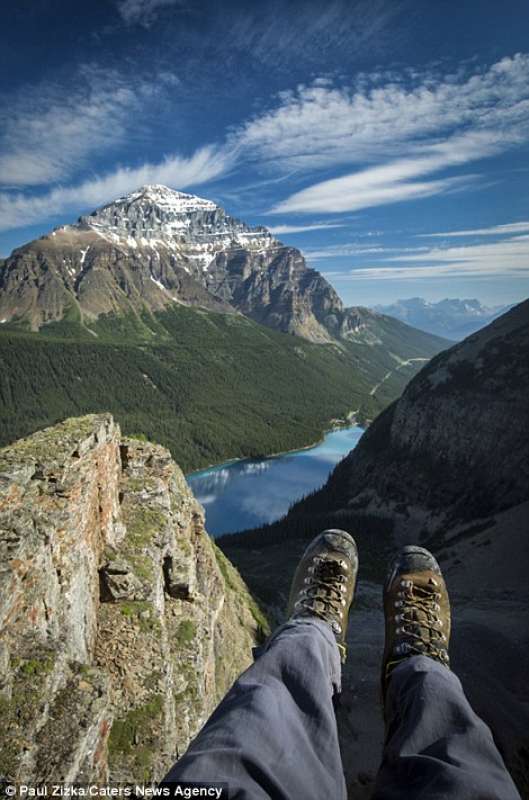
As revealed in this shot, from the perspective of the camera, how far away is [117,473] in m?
20.9

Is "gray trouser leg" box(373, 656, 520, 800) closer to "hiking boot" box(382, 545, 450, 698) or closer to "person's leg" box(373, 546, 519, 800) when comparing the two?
"person's leg" box(373, 546, 519, 800)

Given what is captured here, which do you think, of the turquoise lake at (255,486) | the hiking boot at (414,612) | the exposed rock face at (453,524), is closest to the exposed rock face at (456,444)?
the exposed rock face at (453,524)

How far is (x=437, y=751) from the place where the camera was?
4352 millimetres

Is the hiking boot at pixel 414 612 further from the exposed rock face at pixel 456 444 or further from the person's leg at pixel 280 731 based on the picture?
the exposed rock face at pixel 456 444

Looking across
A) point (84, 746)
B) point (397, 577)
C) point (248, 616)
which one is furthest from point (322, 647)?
point (248, 616)

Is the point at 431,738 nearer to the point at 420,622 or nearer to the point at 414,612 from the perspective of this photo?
the point at 420,622

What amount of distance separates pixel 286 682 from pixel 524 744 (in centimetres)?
2666

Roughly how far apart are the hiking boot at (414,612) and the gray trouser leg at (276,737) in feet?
8.33

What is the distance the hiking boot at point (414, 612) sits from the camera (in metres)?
7.73

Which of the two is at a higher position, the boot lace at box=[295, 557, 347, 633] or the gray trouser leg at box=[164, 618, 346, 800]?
the gray trouser leg at box=[164, 618, 346, 800]

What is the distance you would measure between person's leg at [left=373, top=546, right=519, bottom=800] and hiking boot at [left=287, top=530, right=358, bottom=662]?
1.46 metres

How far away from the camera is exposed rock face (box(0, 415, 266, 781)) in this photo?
885 cm

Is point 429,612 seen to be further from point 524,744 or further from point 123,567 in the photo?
point 524,744

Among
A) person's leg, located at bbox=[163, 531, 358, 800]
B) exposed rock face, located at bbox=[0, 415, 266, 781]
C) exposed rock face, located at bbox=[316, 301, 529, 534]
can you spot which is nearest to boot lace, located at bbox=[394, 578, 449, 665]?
person's leg, located at bbox=[163, 531, 358, 800]
